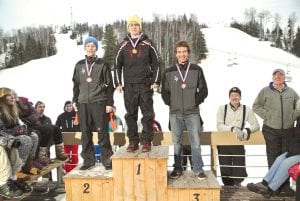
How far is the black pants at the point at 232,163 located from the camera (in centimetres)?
525

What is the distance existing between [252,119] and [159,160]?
1.74 meters

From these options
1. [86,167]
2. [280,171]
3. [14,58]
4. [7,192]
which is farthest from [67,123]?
[14,58]

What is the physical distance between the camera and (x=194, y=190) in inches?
167

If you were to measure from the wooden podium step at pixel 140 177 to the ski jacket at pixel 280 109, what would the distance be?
1564 millimetres

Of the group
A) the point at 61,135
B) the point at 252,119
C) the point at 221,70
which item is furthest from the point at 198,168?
the point at 221,70

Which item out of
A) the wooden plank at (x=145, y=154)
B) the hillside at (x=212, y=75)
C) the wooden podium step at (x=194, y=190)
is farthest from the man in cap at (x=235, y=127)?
the hillside at (x=212, y=75)

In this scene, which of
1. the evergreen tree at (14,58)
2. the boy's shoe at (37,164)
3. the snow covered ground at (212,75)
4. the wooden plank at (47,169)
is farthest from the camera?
the evergreen tree at (14,58)

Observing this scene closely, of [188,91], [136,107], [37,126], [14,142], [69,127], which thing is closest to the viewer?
Answer: [14,142]

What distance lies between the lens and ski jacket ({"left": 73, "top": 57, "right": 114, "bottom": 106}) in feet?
15.6

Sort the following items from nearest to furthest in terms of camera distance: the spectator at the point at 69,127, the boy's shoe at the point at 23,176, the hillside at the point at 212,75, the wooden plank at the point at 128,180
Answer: the wooden plank at the point at 128,180 < the boy's shoe at the point at 23,176 < the spectator at the point at 69,127 < the hillside at the point at 212,75

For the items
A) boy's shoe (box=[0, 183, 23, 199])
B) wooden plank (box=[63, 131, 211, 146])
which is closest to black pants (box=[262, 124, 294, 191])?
wooden plank (box=[63, 131, 211, 146])

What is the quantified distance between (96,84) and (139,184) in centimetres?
142

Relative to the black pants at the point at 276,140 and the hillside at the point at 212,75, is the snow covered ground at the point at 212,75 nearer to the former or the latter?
the hillside at the point at 212,75

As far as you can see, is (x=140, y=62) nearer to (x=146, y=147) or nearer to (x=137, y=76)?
(x=137, y=76)
